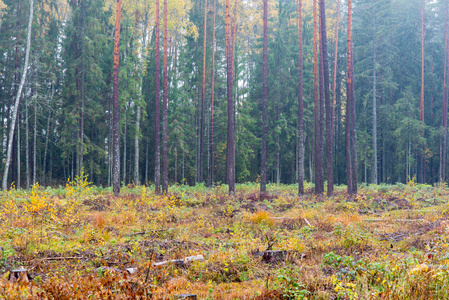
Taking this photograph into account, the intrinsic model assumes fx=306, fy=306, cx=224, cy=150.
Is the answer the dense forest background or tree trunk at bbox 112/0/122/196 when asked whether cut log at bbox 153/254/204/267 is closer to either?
tree trunk at bbox 112/0/122/196

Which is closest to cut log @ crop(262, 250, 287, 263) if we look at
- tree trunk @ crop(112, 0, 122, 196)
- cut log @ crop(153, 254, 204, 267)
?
cut log @ crop(153, 254, 204, 267)

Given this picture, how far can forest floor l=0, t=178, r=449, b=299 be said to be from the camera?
377 cm

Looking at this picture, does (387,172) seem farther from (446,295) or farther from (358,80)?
(446,295)

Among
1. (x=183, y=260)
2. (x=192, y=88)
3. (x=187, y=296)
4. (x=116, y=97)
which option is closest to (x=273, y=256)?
(x=183, y=260)

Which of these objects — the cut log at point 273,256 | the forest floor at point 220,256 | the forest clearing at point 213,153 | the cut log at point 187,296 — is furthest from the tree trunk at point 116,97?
the cut log at point 187,296

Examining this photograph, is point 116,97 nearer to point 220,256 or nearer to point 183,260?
point 183,260

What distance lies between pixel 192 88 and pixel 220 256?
23069mm

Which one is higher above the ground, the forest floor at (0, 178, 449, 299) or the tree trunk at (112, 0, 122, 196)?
the tree trunk at (112, 0, 122, 196)

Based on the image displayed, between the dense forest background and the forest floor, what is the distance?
1252cm

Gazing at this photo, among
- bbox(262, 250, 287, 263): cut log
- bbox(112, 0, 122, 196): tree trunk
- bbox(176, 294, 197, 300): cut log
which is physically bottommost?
bbox(262, 250, 287, 263): cut log

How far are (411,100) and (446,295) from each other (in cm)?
3090

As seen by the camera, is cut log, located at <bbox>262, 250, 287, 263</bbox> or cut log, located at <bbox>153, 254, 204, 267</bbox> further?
cut log, located at <bbox>262, 250, 287, 263</bbox>

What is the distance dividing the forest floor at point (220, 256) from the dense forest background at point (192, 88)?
1252 cm

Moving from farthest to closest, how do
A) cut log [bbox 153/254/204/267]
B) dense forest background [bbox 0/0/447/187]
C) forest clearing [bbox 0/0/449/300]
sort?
1. dense forest background [bbox 0/0/447/187]
2. cut log [bbox 153/254/204/267]
3. forest clearing [bbox 0/0/449/300]
